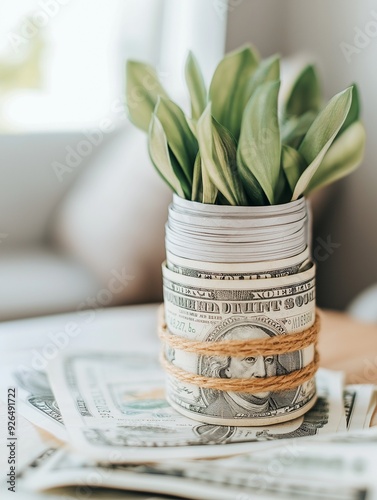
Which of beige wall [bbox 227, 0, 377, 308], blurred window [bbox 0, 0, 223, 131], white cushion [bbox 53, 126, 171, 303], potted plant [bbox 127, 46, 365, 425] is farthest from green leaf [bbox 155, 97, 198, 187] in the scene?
blurred window [bbox 0, 0, 223, 131]

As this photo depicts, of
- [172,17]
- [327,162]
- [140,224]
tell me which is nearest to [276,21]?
[172,17]

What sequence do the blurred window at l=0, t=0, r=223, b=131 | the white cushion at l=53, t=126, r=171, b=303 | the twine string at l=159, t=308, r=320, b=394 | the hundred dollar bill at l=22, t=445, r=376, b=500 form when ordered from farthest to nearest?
the blurred window at l=0, t=0, r=223, b=131 → the white cushion at l=53, t=126, r=171, b=303 → the twine string at l=159, t=308, r=320, b=394 → the hundred dollar bill at l=22, t=445, r=376, b=500

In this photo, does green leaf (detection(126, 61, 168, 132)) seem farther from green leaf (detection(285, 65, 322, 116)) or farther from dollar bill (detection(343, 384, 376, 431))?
dollar bill (detection(343, 384, 376, 431))

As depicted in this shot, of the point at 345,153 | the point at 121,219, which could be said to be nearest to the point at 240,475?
the point at 345,153

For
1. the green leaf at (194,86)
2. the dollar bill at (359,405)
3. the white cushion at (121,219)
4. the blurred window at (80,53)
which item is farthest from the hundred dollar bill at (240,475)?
the blurred window at (80,53)

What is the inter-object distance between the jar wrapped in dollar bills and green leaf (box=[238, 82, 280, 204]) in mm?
34

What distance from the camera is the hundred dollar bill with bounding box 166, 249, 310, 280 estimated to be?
544 millimetres

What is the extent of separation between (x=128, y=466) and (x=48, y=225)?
1.04m

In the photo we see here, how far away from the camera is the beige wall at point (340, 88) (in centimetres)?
128

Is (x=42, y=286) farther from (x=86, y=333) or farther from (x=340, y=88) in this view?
(x=340, y=88)

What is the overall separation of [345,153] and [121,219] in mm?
697

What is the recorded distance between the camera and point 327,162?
611mm

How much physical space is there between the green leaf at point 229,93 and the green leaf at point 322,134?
77 mm

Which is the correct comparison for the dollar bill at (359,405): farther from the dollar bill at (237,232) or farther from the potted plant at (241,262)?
the dollar bill at (237,232)
